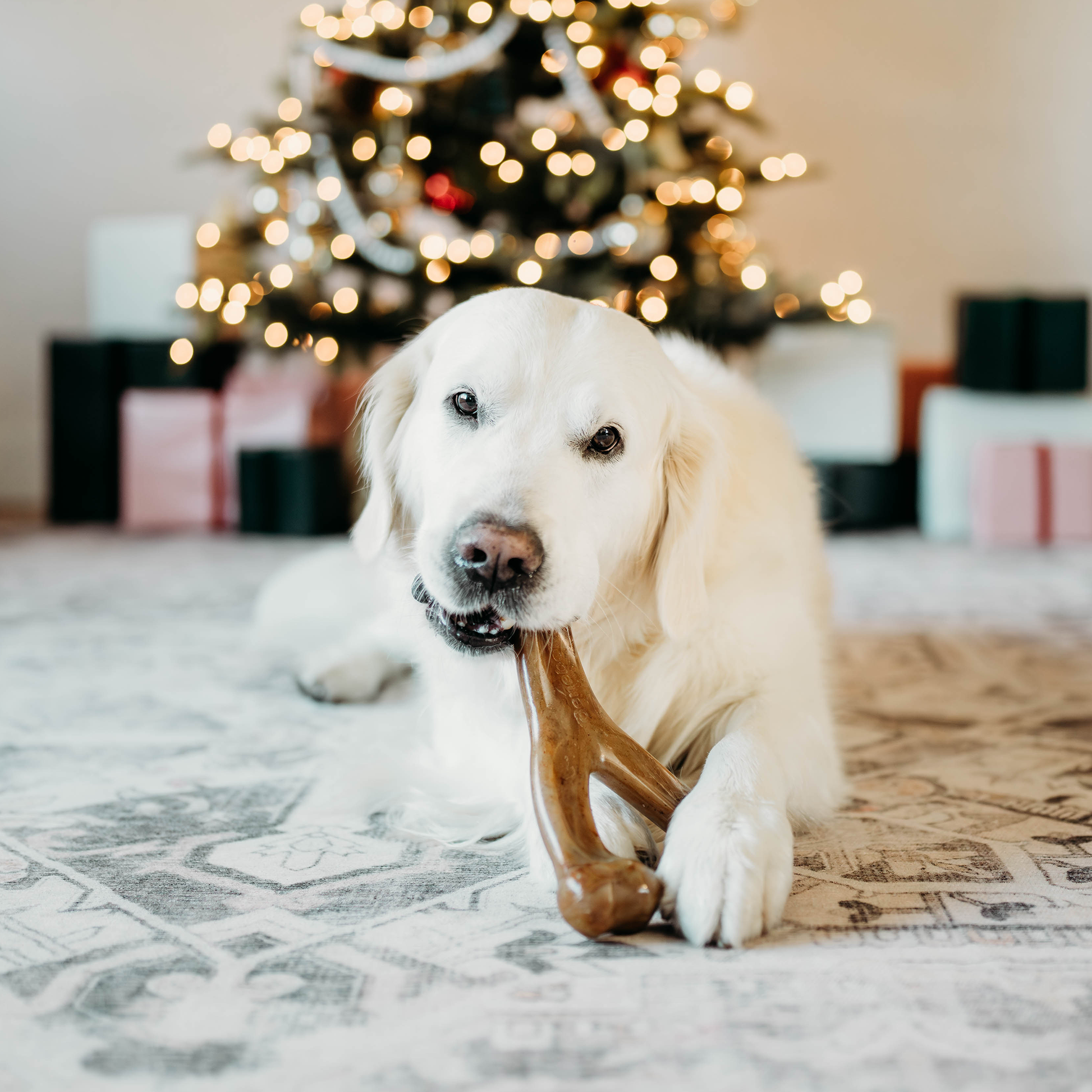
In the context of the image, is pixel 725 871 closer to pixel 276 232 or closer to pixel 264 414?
pixel 276 232

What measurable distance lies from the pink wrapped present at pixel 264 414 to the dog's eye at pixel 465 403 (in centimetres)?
290

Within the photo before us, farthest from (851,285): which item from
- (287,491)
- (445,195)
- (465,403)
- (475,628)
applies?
(475,628)

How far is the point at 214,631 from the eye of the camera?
2.48 meters

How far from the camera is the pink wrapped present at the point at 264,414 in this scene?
412 cm

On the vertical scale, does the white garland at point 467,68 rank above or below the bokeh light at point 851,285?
above

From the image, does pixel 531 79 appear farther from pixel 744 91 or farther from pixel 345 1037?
pixel 345 1037

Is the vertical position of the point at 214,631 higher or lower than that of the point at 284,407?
lower

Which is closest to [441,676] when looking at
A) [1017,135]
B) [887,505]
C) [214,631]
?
[214,631]

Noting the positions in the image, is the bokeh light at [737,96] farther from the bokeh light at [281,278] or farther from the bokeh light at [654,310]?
the bokeh light at [281,278]

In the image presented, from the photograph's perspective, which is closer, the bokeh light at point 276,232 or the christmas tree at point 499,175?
the christmas tree at point 499,175

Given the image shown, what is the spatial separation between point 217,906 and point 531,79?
3.23 metres

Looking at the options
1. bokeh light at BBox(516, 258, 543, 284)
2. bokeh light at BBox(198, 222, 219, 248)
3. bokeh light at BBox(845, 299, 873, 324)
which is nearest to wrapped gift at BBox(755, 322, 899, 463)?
bokeh light at BBox(845, 299, 873, 324)

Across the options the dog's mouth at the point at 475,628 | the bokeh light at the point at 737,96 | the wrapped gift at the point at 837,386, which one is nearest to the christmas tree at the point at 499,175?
the bokeh light at the point at 737,96

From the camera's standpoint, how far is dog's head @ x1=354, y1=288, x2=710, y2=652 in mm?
1124
